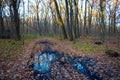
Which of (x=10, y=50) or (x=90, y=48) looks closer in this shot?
(x=10, y=50)

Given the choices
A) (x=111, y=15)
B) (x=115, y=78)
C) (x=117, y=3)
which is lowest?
(x=115, y=78)

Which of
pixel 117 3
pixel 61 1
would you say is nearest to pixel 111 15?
pixel 117 3

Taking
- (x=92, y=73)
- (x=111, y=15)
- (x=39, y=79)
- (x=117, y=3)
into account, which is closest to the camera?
(x=39, y=79)

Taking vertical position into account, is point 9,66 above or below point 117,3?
below

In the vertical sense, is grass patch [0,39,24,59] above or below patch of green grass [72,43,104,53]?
above

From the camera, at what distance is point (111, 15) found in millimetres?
50188

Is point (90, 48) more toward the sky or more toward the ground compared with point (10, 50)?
more toward the ground

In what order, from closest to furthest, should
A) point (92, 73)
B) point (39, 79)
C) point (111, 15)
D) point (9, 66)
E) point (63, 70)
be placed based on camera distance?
point (39, 79)
point (92, 73)
point (63, 70)
point (9, 66)
point (111, 15)

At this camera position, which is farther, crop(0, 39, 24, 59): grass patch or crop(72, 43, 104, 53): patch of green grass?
crop(72, 43, 104, 53): patch of green grass

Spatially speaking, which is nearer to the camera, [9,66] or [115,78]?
[115,78]

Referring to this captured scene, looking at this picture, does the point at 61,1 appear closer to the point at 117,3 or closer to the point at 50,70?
the point at 117,3

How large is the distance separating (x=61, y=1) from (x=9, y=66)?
1590 inches

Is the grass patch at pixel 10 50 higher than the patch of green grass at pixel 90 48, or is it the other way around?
the grass patch at pixel 10 50

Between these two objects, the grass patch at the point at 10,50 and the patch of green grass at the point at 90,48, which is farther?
the patch of green grass at the point at 90,48
